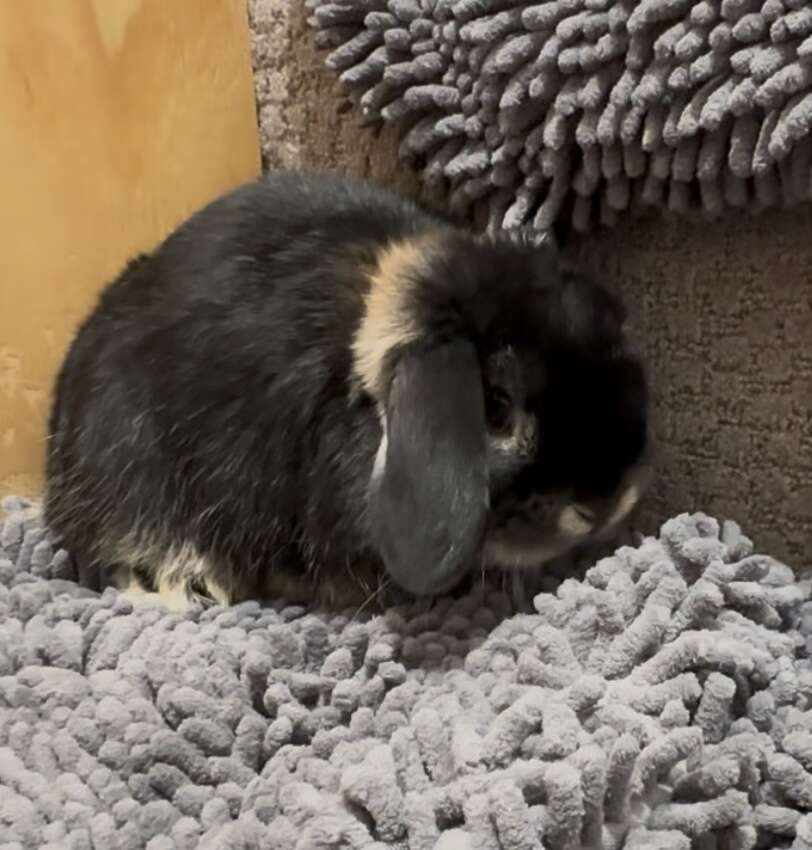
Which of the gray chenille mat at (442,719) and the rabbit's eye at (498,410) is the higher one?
the rabbit's eye at (498,410)

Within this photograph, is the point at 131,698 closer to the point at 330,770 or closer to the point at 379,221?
the point at 330,770

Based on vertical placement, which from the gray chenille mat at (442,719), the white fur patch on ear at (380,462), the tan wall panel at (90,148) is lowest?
the gray chenille mat at (442,719)

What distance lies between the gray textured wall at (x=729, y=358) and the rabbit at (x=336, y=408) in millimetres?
97

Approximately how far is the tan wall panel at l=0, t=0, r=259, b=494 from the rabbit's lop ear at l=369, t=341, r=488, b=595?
20.4 inches

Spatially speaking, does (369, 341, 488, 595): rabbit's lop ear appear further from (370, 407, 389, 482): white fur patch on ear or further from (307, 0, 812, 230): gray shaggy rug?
(307, 0, 812, 230): gray shaggy rug

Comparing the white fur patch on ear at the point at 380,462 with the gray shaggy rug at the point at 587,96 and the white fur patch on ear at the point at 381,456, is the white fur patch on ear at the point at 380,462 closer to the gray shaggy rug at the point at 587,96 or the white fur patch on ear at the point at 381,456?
the white fur patch on ear at the point at 381,456

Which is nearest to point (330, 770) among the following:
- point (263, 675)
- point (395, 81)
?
point (263, 675)

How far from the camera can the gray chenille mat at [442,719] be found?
750 mm

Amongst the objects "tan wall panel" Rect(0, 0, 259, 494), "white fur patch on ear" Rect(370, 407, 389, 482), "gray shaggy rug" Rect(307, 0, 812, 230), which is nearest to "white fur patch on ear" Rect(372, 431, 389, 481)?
"white fur patch on ear" Rect(370, 407, 389, 482)

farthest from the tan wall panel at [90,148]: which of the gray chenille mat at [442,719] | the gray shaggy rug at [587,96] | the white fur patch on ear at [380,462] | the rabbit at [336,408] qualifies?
the white fur patch on ear at [380,462]

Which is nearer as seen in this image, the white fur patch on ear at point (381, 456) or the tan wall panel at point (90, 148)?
the white fur patch on ear at point (381, 456)

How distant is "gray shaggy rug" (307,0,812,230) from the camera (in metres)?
0.89

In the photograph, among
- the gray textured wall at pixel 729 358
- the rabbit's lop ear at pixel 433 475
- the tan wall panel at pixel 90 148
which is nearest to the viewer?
the rabbit's lop ear at pixel 433 475

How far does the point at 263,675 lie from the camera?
37.6 inches
